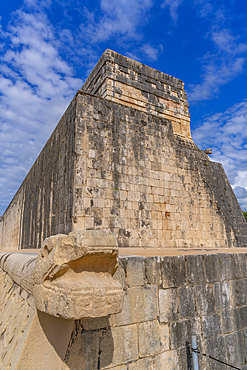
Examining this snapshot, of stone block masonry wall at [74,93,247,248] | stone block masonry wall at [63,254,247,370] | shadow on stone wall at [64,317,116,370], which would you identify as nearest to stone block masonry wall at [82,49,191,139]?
stone block masonry wall at [74,93,247,248]

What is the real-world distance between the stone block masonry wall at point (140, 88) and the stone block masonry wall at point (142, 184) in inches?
61.5

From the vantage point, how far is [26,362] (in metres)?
1.88

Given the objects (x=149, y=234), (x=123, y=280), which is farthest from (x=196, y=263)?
(x=149, y=234)

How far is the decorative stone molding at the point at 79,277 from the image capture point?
5.39 feet

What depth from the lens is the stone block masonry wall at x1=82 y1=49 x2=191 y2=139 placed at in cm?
896

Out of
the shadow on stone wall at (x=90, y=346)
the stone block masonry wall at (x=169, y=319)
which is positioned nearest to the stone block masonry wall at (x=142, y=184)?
the stone block masonry wall at (x=169, y=319)

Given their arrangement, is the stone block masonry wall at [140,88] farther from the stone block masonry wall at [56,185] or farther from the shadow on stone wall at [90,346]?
the shadow on stone wall at [90,346]

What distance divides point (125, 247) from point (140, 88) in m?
6.40

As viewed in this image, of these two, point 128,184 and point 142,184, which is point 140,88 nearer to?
point 142,184

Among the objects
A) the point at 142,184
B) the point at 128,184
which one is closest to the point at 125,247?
the point at 128,184

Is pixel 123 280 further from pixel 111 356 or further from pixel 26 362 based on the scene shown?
pixel 26 362

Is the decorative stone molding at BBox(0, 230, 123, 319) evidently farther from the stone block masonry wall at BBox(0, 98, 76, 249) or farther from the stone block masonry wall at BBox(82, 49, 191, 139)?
the stone block masonry wall at BBox(82, 49, 191, 139)

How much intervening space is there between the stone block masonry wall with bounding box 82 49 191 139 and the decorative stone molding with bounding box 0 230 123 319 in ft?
25.6

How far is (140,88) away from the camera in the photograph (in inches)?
380
